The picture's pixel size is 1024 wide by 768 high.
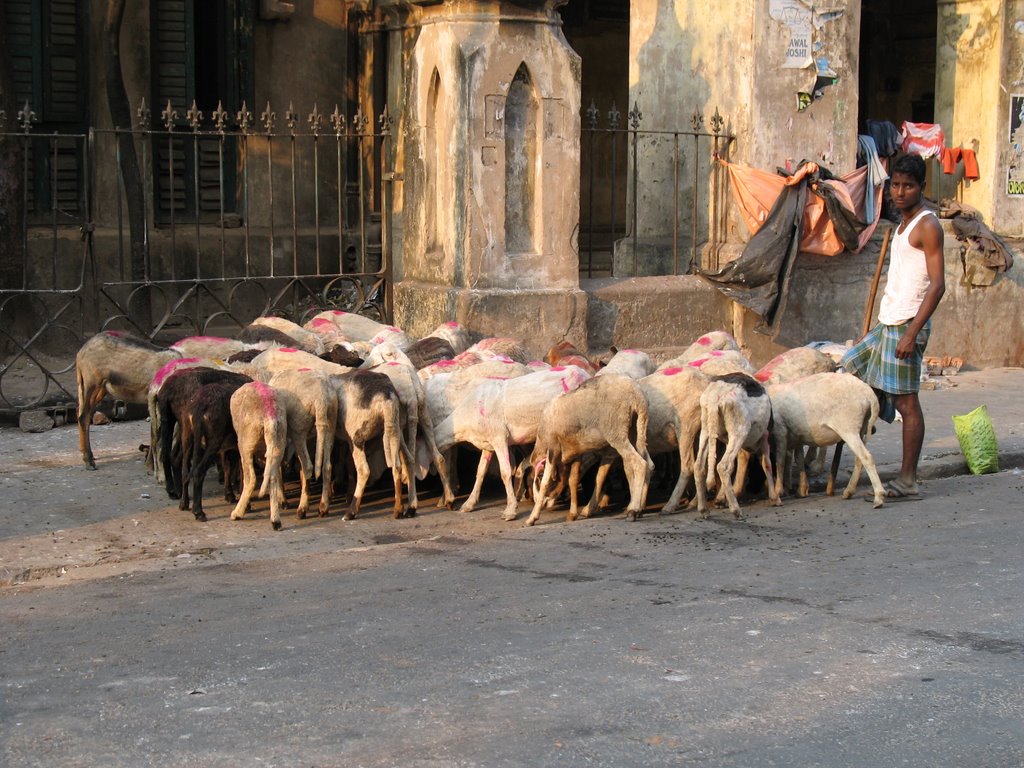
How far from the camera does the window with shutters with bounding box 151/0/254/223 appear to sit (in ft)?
50.6

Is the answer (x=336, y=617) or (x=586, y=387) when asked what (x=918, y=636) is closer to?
(x=336, y=617)

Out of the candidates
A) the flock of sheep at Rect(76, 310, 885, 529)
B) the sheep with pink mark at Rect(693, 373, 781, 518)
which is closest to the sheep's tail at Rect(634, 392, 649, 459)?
the flock of sheep at Rect(76, 310, 885, 529)

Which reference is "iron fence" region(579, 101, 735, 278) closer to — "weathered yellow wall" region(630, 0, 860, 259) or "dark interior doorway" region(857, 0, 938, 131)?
"weathered yellow wall" region(630, 0, 860, 259)

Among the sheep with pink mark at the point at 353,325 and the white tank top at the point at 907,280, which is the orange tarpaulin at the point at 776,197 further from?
the white tank top at the point at 907,280

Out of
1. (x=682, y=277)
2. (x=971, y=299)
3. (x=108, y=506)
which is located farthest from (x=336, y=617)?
(x=971, y=299)

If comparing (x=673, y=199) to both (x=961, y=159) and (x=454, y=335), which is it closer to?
(x=961, y=159)

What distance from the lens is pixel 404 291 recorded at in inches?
494

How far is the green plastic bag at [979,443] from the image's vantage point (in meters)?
10.3

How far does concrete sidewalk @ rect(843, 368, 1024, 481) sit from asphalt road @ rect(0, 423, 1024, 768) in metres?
1.38

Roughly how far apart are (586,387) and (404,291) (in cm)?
415

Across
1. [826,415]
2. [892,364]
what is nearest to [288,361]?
[826,415]

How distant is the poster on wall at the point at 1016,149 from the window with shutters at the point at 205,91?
792 cm

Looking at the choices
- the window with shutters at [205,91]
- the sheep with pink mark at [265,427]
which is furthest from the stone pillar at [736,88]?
the sheep with pink mark at [265,427]

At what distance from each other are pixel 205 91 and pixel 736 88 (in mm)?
5742
